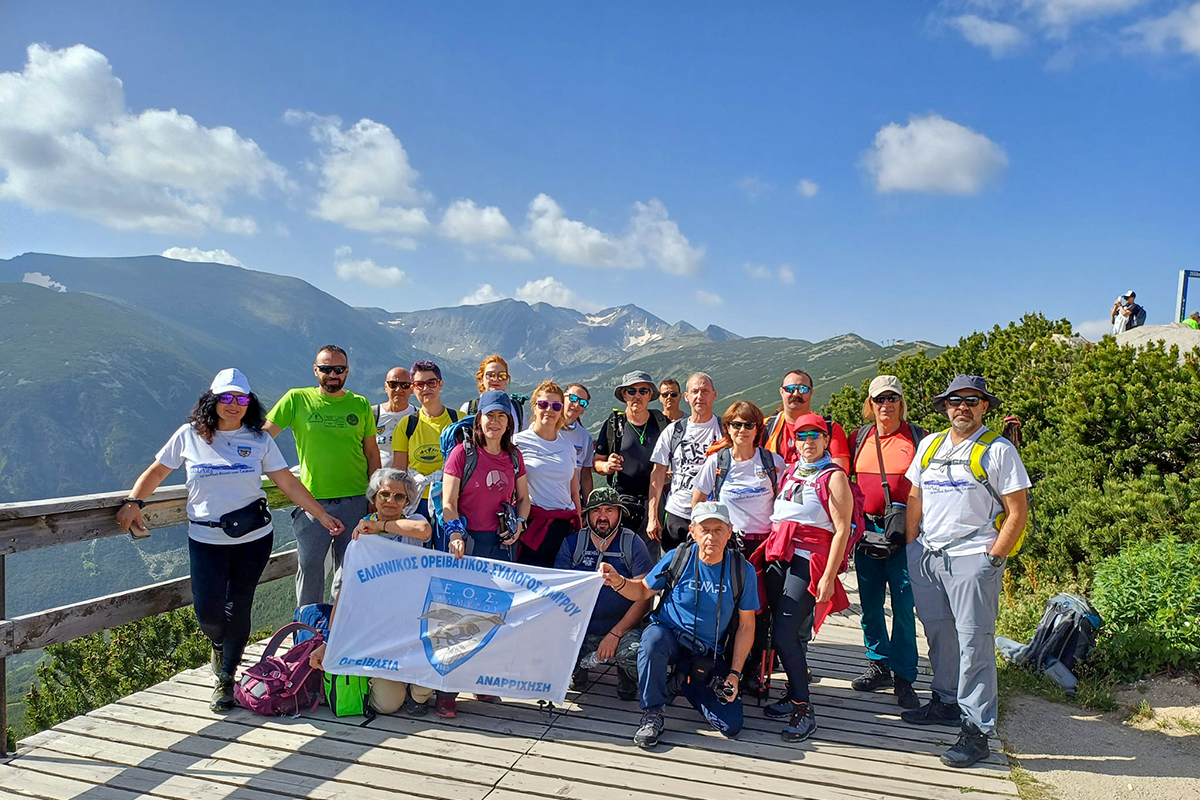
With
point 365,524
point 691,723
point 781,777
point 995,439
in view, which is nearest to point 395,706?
point 365,524

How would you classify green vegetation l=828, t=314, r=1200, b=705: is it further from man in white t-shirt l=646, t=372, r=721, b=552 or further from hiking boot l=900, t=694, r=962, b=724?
man in white t-shirt l=646, t=372, r=721, b=552

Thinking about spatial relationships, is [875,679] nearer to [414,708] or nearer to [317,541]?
[414,708]

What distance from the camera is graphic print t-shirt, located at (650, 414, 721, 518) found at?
6.47 metres

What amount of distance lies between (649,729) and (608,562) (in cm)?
134

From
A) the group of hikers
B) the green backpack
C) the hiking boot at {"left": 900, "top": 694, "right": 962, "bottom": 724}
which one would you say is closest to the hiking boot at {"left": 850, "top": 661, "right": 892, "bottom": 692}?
the group of hikers

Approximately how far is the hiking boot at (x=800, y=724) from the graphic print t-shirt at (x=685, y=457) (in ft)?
5.68

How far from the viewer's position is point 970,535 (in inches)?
197

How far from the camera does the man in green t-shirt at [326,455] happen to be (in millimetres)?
6074

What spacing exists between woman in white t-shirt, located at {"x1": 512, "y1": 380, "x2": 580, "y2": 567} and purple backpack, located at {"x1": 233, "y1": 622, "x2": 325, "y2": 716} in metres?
1.75

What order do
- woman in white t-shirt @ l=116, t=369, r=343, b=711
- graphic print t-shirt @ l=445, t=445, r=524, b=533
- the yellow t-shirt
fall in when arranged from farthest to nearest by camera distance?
the yellow t-shirt
graphic print t-shirt @ l=445, t=445, r=524, b=533
woman in white t-shirt @ l=116, t=369, r=343, b=711

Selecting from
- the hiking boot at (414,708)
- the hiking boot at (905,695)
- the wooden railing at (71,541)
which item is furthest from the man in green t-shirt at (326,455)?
the hiking boot at (905,695)

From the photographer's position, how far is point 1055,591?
8398 millimetres

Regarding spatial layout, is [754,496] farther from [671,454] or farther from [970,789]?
[970,789]

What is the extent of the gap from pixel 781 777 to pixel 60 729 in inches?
190
